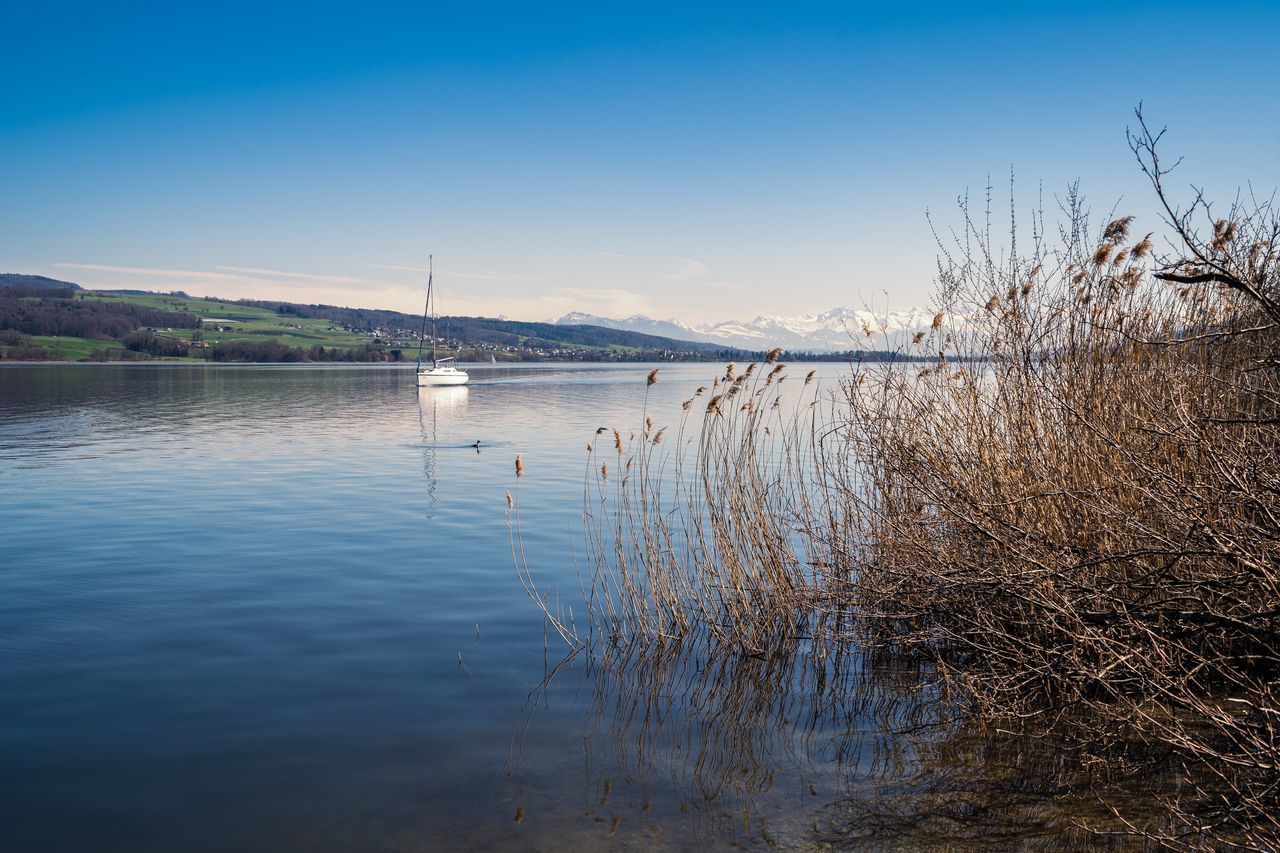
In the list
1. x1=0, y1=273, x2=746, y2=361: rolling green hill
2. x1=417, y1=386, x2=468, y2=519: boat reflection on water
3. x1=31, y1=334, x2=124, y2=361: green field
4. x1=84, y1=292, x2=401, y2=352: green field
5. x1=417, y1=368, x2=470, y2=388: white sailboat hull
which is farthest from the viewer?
x1=84, y1=292, x2=401, y2=352: green field

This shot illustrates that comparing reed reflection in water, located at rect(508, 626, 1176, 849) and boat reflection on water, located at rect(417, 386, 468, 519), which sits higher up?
reed reflection in water, located at rect(508, 626, 1176, 849)

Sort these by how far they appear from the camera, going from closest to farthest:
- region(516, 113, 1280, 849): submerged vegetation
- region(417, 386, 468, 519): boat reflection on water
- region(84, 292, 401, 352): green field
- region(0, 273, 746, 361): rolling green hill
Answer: region(516, 113, 1280, 849): submerged vegetation
region(417, 386, 468, 519): boat reflection on water
region(0, 273, 746, 361): rolling green hill
region(84, 292, 401, 352): green field

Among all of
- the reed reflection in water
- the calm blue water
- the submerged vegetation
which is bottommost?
the calm blue water

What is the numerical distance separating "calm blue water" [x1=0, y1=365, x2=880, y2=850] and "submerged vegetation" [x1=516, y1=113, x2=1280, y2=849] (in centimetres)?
137

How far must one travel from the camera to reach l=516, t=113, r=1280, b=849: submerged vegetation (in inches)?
207

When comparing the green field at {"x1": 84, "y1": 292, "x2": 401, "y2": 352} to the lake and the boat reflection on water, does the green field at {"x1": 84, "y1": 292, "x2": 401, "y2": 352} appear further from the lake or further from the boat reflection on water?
the lake

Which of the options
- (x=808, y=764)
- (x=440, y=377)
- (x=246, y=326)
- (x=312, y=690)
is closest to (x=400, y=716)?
(x=312, y=690)

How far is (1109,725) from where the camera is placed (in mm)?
6637

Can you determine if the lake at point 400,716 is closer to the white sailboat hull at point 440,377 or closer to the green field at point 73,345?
the white sailboat hull at point 440,377

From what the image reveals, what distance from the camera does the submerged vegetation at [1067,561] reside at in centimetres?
526

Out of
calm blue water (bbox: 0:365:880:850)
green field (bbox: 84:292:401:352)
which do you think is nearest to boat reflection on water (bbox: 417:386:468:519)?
calm blue water (bbox: 0:365:880:850)

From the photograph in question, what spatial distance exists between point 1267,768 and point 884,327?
6.87m

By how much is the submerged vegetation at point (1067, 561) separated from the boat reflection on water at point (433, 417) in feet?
35.8

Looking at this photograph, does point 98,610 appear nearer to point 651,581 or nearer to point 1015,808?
point 651,581
